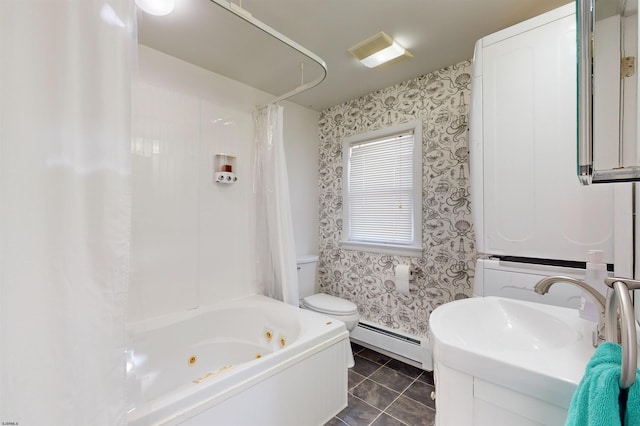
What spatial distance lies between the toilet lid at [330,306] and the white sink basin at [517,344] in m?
1.30

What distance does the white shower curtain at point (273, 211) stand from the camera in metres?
2.17

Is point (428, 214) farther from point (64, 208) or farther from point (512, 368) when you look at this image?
point (64, 208)

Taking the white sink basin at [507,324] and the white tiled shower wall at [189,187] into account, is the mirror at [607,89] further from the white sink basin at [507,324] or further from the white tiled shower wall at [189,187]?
the white tiled shower wall at [189,187]

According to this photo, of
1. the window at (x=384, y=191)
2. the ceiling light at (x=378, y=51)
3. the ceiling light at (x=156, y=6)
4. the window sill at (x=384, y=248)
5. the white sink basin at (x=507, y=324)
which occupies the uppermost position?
the ceiling light at (x=378, y=51)

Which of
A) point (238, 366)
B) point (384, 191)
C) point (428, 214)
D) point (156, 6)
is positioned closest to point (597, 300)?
point (238, 366)

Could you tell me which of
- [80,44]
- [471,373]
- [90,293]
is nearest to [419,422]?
[471,373]

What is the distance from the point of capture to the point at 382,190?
262cm

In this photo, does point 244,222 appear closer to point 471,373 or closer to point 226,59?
point 226,59

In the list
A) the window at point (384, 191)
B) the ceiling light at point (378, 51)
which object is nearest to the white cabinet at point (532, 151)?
the ceiling light at point (378, 51)

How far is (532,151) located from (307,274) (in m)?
2.12

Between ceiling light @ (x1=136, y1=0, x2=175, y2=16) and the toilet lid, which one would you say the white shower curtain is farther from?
ceiling light @ (x1=136, y1=0, x2=175, y2=16)

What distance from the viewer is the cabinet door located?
3.74 ft

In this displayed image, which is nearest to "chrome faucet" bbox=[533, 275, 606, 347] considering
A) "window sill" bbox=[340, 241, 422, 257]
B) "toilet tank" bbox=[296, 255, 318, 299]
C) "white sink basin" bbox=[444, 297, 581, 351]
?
"white sink basin" bbox=[444, 297, 581, 351]

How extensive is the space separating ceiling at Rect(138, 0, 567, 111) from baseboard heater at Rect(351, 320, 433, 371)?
2.23 m
